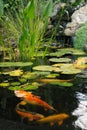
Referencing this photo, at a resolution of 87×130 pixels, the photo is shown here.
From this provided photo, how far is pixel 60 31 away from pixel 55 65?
324cm

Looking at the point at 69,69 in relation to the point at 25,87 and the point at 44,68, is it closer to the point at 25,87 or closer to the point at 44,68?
the point at 44,68

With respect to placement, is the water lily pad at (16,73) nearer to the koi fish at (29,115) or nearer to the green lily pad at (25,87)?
the green lily pad at (25,87)

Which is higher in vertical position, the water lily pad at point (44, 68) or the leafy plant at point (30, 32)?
the leafy plant at point (30, 32)

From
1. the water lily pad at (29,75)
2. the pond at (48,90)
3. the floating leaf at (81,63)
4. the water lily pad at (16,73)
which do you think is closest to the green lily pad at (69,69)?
the pond at (48,90)

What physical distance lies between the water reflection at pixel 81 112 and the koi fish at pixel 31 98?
24 centimetres

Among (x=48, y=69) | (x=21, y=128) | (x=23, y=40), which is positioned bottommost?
(x=21, y=128)

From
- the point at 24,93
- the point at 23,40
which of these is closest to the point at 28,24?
the point at 23,40

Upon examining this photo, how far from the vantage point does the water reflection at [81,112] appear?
280 centimetres

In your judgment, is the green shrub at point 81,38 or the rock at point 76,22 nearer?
the green shrub at point 81,38

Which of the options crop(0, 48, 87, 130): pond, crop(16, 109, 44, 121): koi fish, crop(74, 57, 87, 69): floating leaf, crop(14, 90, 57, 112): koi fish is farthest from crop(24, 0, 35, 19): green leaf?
crop(16, 109, 44, 121): koi fish

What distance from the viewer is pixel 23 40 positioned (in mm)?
5000

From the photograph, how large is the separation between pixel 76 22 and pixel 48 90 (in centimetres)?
413

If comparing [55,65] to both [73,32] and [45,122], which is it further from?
[73,32]

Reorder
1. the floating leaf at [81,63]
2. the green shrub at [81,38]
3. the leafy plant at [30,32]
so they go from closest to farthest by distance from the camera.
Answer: the floating leaf at [81,63], the leafy plant at [30,32], the green shrub at [81,38]
